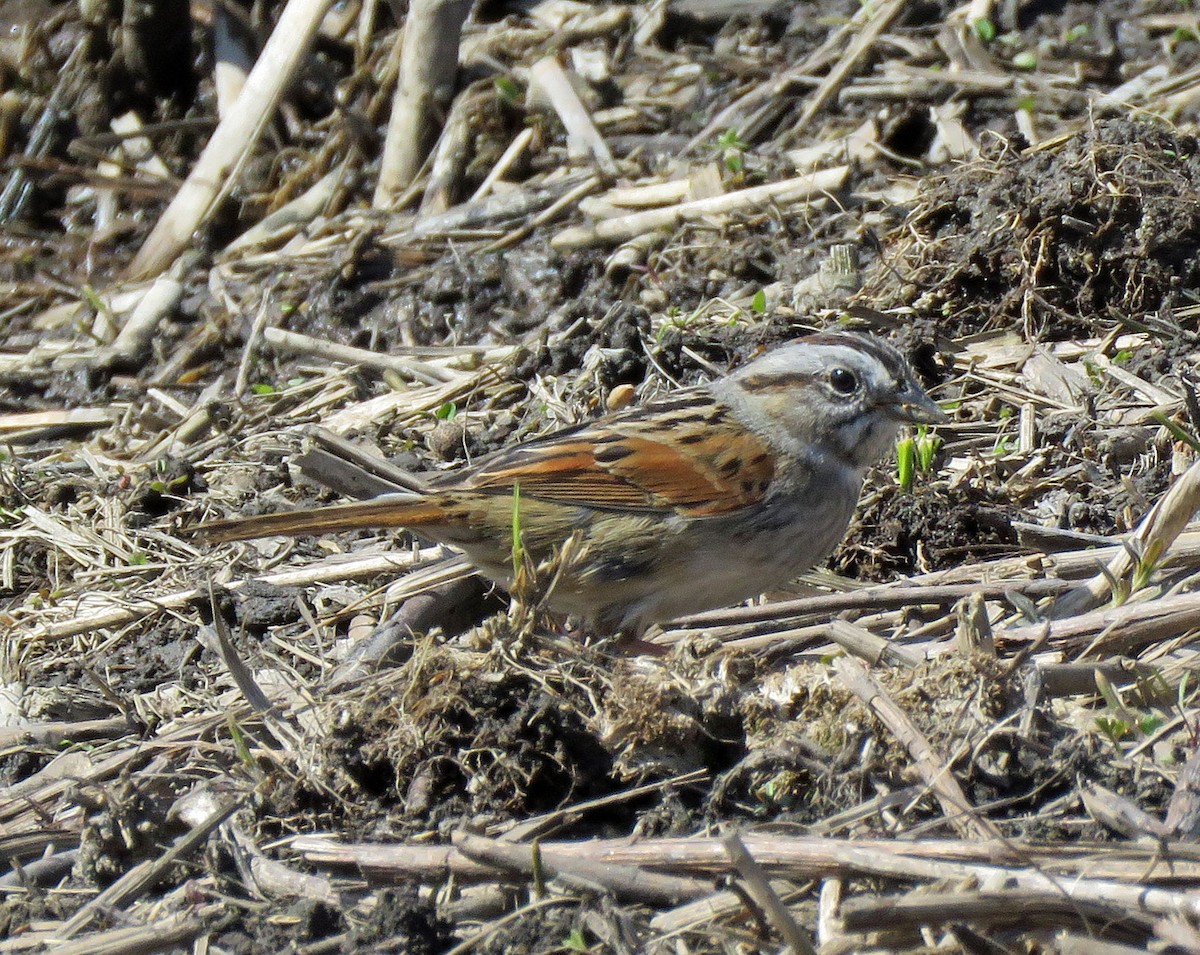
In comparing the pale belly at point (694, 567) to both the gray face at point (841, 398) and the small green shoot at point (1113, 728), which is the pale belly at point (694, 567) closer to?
the gray face at point (841, 398)

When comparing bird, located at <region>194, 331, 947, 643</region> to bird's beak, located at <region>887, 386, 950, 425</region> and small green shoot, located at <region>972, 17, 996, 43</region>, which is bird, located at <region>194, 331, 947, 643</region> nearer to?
bird's beak, located at <region>887, 386, 950, 425</region>

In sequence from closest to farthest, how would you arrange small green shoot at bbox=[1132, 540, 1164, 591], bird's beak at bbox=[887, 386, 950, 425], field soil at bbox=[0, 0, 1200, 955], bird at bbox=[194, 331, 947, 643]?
field soil at bbox=[0, 0, 1200, 955]
small green shoot at bbox=[1132, 540, 1164, 591]
bird at bbox=[194, 331, 947, 643]
bird's beak at bbox=[887, 386, 950, 425]

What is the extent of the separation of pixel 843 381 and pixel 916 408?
247 mm

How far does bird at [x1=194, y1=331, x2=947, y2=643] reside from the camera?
14.4 feet

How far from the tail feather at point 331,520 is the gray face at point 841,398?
117 centimetres

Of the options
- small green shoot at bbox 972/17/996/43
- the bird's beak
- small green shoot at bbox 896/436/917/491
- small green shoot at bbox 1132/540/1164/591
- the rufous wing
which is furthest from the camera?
small green shoot at bbox 972/17/996/43

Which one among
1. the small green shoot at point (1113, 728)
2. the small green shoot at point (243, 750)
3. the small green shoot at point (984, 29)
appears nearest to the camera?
the small green shoot at point (1113, 728)

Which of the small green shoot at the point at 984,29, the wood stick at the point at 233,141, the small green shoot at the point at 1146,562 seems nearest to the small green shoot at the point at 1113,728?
the small green shoot at the point at 1146,562

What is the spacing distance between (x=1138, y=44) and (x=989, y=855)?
5060 millimetres

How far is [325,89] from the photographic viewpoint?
7.45 m

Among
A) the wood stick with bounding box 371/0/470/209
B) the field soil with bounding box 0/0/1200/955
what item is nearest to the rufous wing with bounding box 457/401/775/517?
the field soil with bounding box 0/0/1200/955

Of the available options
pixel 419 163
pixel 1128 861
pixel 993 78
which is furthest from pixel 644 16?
pixel 1128 861

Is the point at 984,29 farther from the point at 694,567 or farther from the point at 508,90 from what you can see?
the point at 694,567

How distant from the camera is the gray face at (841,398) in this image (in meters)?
4.64
